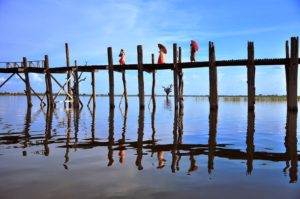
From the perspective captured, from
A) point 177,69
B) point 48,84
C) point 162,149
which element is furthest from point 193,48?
point 162,149

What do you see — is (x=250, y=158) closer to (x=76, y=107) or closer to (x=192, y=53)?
(x=192, y=53)

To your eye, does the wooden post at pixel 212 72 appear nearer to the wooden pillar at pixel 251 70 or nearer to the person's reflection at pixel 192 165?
the wooden pillar at pixel 251 70

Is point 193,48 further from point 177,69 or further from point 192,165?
point 192,165

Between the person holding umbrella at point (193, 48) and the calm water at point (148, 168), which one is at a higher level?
the person holding umbrella at point (193, 48)

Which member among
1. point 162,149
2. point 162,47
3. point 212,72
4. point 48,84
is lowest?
point 162,149

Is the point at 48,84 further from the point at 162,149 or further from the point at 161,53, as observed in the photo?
the point at 162,149

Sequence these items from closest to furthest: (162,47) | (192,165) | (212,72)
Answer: (192,165), (212,72), (162,47)

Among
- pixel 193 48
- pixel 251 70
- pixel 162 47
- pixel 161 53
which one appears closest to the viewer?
pixel 251 70

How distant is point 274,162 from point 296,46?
12.2 meters

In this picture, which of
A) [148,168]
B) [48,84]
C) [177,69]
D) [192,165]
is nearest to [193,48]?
[177,69]

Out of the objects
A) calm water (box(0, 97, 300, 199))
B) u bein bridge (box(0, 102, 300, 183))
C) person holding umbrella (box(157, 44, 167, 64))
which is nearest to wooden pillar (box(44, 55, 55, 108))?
person holding umbrella (box(157, 44, 167, 64))

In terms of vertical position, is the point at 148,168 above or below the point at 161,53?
below

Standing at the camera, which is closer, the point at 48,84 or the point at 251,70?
the point at 251,70

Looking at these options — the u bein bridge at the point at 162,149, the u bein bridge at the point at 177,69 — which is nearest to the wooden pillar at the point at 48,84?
the u bein bridge at the point at 177,69
